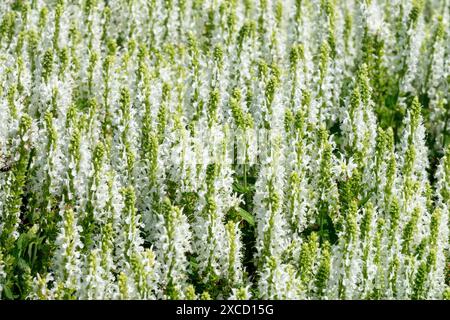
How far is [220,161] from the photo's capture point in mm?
8523

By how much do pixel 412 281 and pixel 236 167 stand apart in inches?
104

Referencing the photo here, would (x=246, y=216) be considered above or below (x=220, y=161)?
below

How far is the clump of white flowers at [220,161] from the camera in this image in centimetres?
766

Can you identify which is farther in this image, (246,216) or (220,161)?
(246,216)

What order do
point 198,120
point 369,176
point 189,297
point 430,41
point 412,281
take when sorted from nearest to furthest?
point 189,297, point 412,281, point 369,176, point 198,120, point 430,41

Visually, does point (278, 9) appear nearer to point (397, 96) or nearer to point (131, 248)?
point (397, 96)

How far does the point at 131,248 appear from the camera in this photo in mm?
7797

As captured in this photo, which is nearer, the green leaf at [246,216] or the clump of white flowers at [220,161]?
the clump of white flowers at [220,161]

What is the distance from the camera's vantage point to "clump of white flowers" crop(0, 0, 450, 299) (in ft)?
25.1

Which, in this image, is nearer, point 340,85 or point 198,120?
point 198,120

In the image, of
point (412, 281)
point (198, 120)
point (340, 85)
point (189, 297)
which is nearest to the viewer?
point (189, 297)

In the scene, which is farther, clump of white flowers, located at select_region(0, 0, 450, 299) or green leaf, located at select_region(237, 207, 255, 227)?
green leaf, located at select_region(237, 207, 255, 227)
